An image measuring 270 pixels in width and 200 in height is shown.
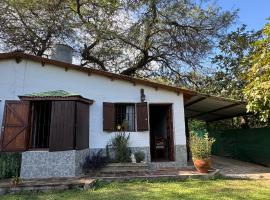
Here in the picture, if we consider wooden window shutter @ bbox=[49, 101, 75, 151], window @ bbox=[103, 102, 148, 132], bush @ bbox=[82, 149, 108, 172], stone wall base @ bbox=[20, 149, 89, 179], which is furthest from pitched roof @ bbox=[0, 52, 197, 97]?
stone wall base @ bbox=[20, 149, 89, 179]

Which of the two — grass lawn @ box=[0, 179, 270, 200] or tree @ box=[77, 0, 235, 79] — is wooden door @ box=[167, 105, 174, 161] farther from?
tree @ box=[77, 0, 235, 79]

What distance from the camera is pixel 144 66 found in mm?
18641

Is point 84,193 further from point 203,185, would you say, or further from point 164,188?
point 203,185

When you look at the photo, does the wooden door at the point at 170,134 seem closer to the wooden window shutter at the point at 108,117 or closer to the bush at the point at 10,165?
the wooden window shutter at the point at 108,117

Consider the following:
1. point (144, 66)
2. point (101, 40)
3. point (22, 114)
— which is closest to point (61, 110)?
point (22, 114)

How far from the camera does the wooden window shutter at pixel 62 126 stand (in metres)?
9.55

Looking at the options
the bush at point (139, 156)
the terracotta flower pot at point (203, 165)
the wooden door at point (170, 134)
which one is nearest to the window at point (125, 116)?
the bush at point (139, 156)

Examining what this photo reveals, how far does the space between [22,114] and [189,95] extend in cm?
620

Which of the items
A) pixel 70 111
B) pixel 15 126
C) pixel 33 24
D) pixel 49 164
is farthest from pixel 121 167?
pixel 33 24

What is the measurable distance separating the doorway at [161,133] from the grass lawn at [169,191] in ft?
9.81

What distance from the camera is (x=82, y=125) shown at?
10.2 metres

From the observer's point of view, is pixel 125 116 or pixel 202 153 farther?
pixel 125 116

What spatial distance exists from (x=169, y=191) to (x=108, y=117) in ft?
13.7

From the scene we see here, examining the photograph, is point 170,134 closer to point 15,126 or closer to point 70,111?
point 70,111
